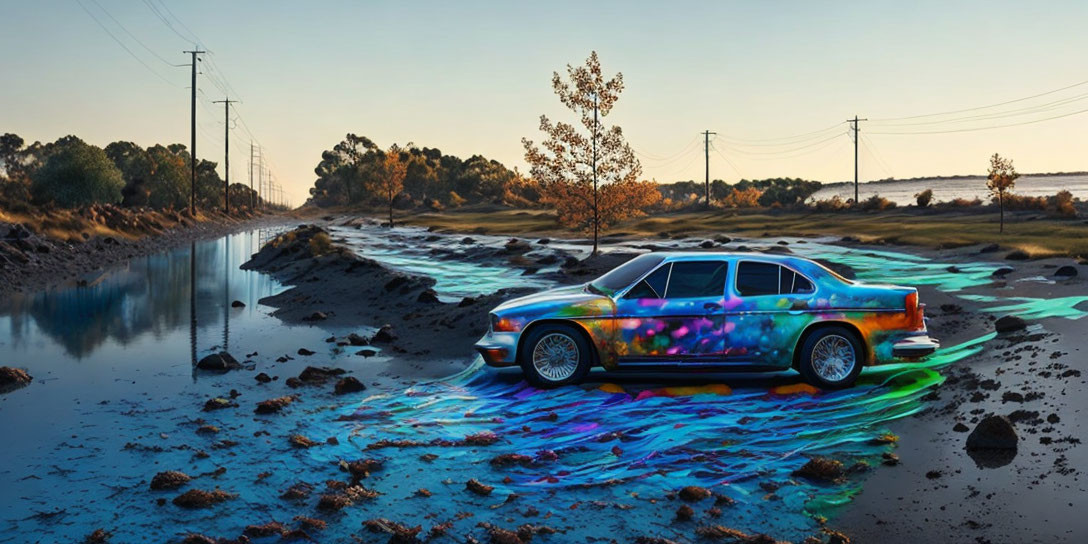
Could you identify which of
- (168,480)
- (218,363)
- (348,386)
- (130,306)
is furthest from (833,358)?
(130,306)

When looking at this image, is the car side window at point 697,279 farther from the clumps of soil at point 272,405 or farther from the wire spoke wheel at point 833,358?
the clumps of soil at point 272,405

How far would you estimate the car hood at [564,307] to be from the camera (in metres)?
10.7

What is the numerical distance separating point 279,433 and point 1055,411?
25.0ft

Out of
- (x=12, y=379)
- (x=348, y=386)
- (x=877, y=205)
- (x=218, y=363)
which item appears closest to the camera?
(x=348, y=386)

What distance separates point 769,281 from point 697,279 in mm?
832

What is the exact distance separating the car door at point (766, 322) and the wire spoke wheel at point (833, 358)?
29cm

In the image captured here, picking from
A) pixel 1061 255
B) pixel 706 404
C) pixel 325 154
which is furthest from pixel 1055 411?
pixel 325 154

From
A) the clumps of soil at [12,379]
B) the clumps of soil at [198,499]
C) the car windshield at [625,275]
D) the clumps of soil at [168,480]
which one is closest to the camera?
the clumps of soil at [198,499]

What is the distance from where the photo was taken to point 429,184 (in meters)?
152

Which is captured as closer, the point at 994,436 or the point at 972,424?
the point at 994,436

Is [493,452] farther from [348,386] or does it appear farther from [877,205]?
[877,205]

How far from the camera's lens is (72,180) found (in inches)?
2714

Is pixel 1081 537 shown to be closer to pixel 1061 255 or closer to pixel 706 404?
pixel 706 404

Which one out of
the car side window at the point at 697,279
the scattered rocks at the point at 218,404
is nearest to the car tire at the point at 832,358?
the car side window at the point at 697,279
